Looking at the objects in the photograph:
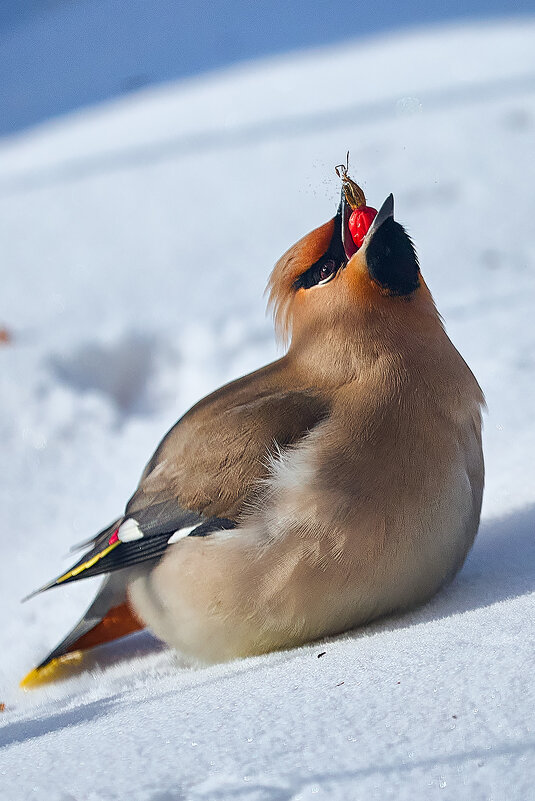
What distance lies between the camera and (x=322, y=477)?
1.88m

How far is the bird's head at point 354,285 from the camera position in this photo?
6.68ft

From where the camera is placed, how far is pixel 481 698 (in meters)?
1.39

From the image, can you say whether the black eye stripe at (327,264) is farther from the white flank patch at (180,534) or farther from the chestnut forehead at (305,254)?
the white flank patch at (180,534)

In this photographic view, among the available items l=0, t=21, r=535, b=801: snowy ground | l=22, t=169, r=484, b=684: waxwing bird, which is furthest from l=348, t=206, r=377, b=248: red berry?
l=0, t=21, r=535, b=801: snowy ground

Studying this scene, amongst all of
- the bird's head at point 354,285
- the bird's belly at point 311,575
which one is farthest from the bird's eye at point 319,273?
the bird's belly at point 311,575

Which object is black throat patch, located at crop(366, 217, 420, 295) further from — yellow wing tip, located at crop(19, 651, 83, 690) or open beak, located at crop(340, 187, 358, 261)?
yellow wing tip, located at crop(19, 651, 83, 690)

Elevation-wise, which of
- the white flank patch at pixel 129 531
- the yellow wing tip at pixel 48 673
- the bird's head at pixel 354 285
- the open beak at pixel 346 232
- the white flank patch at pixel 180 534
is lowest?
the yellow wing tip at pixel 48 673

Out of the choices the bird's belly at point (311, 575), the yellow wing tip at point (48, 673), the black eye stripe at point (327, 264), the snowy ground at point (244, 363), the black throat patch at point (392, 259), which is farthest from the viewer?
the yellow wing tip at point (48, 673)

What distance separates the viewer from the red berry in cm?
209

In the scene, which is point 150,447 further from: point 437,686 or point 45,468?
point 437,686

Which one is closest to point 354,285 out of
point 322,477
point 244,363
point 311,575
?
point 322,477

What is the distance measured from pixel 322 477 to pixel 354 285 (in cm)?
43

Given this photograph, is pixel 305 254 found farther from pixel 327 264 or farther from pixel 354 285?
pixel 354 285

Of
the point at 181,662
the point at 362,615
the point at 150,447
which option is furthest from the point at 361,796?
the point at 150,447
